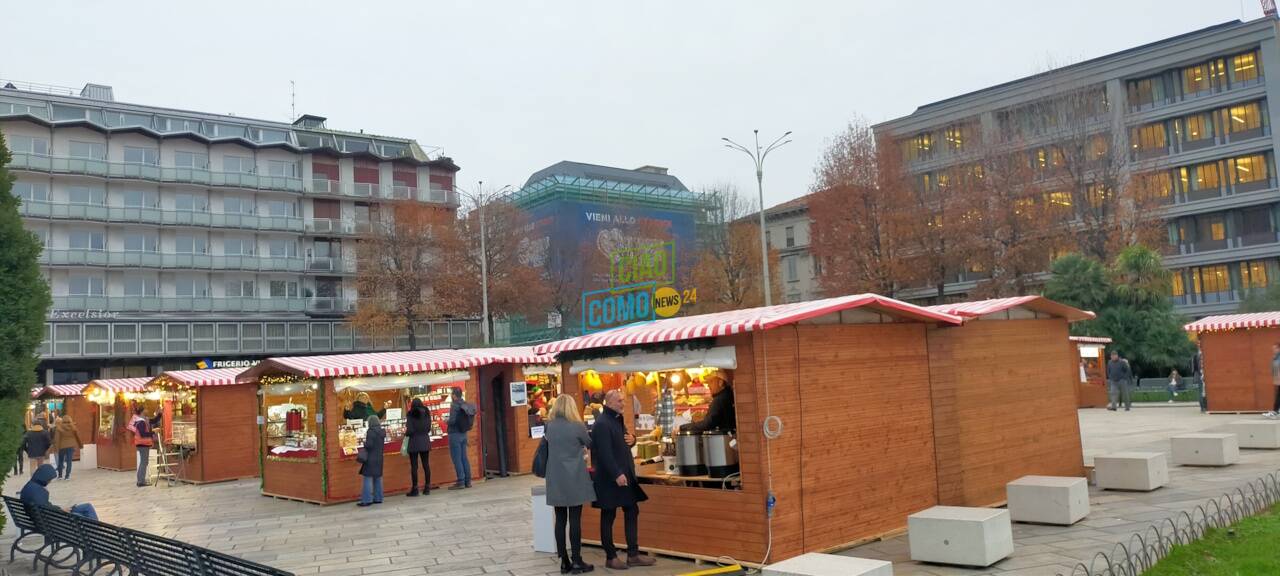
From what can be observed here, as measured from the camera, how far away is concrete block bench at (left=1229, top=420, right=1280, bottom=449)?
1538 cm

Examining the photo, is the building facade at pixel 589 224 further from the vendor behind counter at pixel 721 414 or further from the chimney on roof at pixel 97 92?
the vendor behind counter at pixel 721 414

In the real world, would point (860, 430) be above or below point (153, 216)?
below

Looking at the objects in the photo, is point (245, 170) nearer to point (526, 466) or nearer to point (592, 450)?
point (526, 466)

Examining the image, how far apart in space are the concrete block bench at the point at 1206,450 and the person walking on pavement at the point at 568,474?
10.5m

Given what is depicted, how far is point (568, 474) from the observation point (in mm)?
8516

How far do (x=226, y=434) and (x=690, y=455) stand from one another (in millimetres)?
15195

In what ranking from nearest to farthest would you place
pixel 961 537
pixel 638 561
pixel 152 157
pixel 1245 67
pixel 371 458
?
1. pixel 961 537
2. pixel 638 561
3. pixel 371 458
4. pixel 1245 67
5. pixel 152 157

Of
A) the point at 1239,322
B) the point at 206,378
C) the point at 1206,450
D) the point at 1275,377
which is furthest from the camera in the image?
the point at 1239,322

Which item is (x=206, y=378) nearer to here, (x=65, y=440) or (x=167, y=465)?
(x=167, y=465)

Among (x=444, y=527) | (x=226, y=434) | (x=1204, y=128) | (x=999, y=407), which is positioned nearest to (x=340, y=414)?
(x=444, y=527)

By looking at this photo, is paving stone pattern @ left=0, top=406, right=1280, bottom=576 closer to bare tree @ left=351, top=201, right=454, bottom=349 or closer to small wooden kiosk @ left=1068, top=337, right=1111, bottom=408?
small wooden kiosk @ left=1068, top=337, right=1111, bottom=408

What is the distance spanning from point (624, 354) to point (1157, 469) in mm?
7540

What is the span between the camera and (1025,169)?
115 ft

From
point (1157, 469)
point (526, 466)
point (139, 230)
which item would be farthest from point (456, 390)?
point (139, 230)
